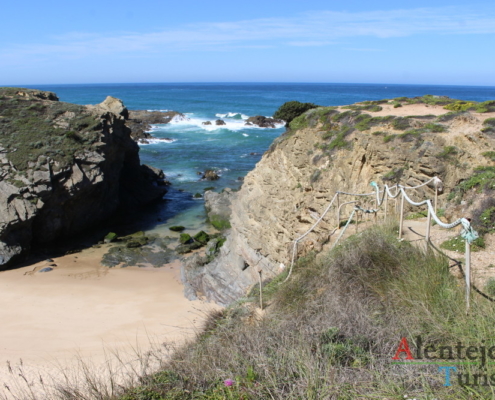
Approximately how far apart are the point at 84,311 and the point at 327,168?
415 inches

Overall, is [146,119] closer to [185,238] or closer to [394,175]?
[185,238]

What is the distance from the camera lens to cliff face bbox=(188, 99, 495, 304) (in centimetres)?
1325

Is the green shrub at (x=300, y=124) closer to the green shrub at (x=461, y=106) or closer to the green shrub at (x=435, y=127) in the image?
the green shrub at (x=435, y=127)

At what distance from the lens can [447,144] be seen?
13516 millimetres

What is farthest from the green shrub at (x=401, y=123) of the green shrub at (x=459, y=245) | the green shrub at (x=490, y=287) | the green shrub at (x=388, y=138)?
A: the green shrub at (x=490, y=287)

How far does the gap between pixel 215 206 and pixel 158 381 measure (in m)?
21.9

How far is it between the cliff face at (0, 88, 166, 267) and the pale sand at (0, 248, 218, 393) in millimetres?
2638

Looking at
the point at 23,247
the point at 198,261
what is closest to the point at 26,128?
the point at 23,247

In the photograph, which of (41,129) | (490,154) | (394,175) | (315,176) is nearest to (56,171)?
(41,129)

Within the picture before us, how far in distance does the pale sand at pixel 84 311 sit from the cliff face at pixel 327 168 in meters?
2.16

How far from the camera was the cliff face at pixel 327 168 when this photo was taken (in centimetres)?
1325

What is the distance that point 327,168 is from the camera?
51.7 feet

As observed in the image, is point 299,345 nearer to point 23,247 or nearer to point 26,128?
point 23,247

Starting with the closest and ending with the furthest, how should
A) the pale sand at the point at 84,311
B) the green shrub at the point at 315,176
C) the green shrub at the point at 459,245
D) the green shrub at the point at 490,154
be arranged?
the green shrub at the point at 459,245, the pale sand at the point at 84,311, the green shrub at the point at 490,154, the green shrub at the point at 315,176
